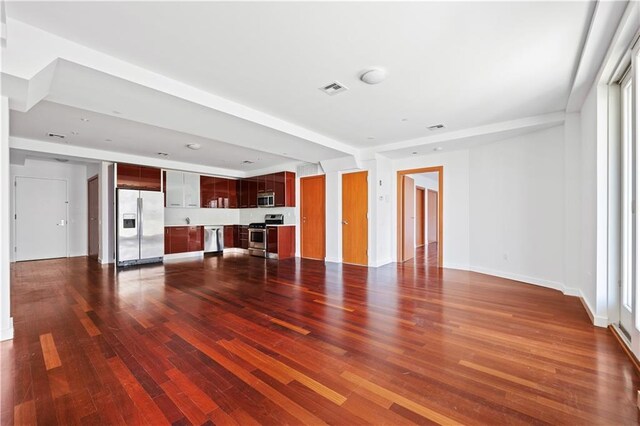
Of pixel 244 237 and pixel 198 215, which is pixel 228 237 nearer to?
pixel 244 237

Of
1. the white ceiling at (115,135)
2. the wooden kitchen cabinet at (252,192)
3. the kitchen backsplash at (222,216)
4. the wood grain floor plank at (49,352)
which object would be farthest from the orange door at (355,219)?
the wood grain floor plank at (49,352)

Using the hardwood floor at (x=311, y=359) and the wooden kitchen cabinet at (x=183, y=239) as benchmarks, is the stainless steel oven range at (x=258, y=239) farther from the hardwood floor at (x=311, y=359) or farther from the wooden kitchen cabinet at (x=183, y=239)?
the hardwood floor at (x=311, y=359)

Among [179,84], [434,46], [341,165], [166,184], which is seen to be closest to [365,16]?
[434,46]

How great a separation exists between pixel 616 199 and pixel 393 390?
293 centimetres

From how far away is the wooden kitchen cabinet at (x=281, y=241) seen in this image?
6859 millimetres

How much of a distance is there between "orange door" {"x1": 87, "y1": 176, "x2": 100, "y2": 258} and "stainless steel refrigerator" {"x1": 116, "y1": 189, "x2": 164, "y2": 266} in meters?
1.22

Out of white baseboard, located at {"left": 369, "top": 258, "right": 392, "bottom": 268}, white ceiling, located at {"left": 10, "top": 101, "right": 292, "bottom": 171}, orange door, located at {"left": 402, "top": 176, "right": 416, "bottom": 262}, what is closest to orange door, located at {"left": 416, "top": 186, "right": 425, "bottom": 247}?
orange door, located at {"left": 402, "top": 176, "right": 416, "bottom": 262}

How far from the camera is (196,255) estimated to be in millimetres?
7461

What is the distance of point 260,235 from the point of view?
729 centimetres

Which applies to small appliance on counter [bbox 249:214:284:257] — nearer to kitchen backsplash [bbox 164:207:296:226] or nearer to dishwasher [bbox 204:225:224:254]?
kitchen backsplash [bbox 164:207:296:226]

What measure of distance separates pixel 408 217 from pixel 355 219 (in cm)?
150

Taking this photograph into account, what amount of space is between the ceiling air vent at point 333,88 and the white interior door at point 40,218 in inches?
310

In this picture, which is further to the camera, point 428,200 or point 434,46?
point 428,200

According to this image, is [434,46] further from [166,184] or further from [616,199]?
[166,184]
